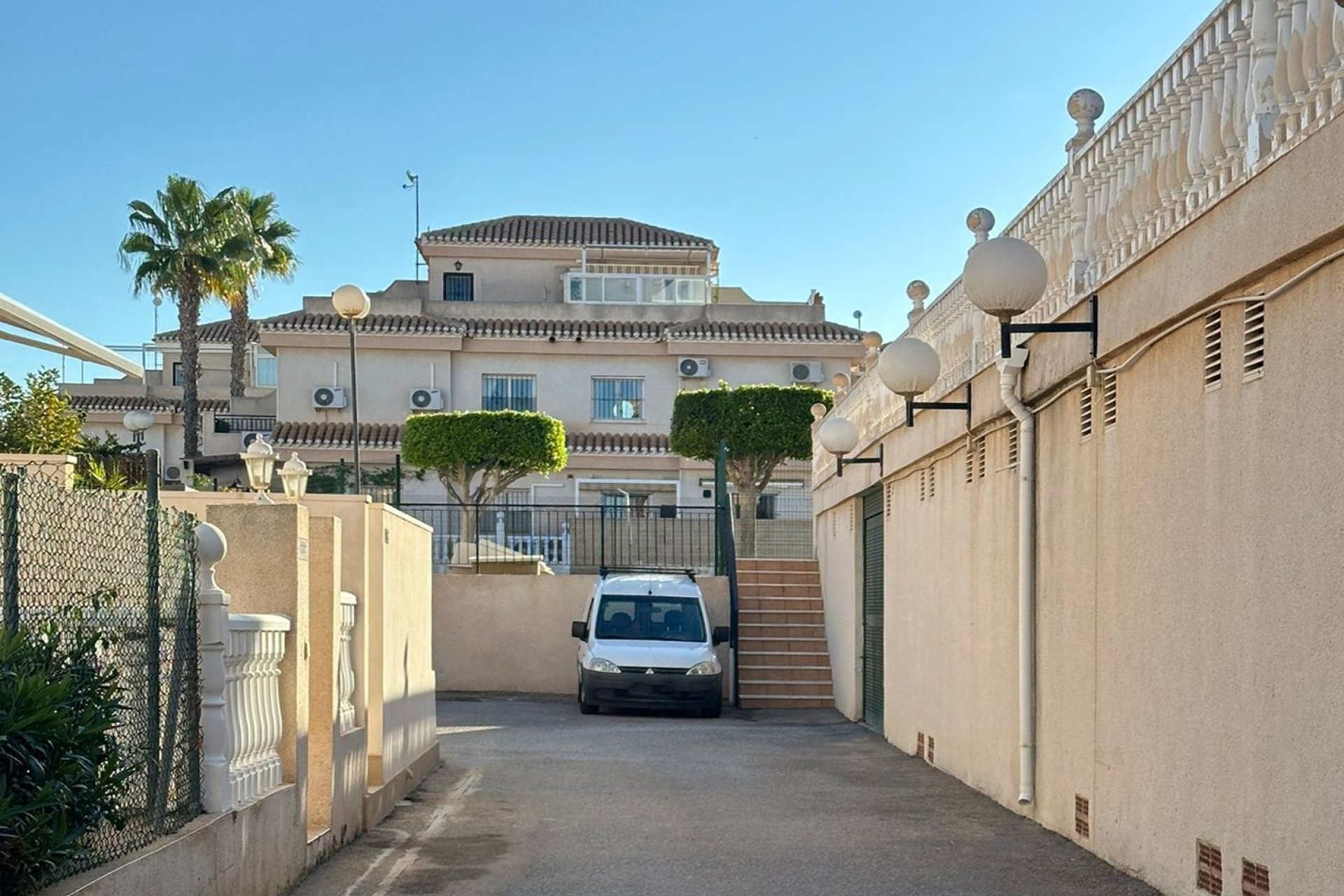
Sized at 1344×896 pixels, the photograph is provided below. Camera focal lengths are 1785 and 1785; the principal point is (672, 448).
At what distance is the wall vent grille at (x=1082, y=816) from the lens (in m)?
10.4

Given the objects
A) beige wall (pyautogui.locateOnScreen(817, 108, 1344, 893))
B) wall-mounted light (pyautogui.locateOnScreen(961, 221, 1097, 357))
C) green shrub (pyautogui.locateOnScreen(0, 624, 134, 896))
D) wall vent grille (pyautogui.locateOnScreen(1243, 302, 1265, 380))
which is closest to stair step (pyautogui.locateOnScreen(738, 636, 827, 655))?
beige wall (pyautogui.locateOnScreen(817, 108, 1344, 893))

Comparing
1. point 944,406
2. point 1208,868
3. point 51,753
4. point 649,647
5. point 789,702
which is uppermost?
point 944,406

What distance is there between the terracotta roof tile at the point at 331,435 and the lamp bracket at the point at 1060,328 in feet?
134

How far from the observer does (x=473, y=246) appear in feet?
188

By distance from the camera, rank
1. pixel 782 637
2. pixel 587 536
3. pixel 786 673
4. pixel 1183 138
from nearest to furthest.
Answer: pixel 1183 138 < pixel 786 673 < pixel 782 637 < pixel 587 536

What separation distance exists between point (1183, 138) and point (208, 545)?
511 cm

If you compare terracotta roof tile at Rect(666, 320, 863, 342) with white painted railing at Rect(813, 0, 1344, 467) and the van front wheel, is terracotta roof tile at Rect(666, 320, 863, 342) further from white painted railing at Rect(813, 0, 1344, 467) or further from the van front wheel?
white painted railing at Rect(813, 0, 1344, 467)

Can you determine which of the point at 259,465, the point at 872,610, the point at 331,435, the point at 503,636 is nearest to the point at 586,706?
the point at 503,636

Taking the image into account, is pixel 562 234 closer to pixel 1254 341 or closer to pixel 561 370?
pixel 561 370

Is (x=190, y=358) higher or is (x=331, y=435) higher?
(x=190, y=358)

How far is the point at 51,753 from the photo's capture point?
5.67 metres

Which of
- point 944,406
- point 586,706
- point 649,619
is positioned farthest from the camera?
point 649,619

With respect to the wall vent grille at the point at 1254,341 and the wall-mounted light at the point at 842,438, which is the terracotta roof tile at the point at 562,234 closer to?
the wall-mounted light at the point at 842,438

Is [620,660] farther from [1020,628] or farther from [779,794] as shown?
[1020,628]
